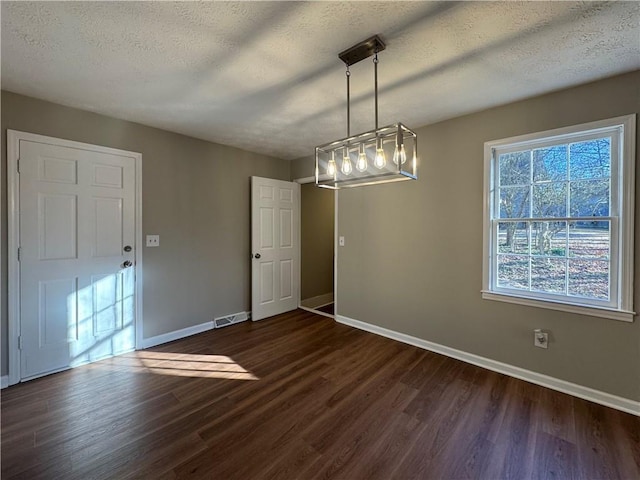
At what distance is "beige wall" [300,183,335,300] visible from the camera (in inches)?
188

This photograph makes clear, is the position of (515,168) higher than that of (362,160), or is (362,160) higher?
(515,168)

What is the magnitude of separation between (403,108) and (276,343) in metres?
2.75

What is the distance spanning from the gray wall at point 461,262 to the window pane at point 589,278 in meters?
0.17

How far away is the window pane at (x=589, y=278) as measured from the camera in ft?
6.96

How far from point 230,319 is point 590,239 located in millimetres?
3819

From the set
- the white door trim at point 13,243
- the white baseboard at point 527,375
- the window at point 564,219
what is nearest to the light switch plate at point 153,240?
the white door trim at point 13,243

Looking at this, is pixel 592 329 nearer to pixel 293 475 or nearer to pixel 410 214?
pixel 410 214

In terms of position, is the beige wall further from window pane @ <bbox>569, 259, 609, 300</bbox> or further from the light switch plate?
window pane @ <bbox>569, 259, 609, 300</bbox>

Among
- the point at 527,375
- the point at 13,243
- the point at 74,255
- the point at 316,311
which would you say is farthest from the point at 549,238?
the point at 13,243

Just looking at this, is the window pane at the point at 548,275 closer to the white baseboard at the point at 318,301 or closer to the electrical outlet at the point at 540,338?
the electrical outlet at the point at 540,338

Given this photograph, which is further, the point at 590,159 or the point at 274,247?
the point at 274,247

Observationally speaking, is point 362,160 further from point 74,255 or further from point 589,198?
point 74,255

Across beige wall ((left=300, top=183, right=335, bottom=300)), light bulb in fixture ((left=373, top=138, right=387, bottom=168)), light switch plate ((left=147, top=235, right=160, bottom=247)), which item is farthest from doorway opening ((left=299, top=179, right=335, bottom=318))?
light bulb in fixture ((left=373, top=138, right=387, bottom=168))

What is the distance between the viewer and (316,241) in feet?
16.4
